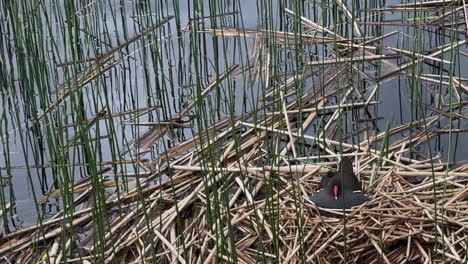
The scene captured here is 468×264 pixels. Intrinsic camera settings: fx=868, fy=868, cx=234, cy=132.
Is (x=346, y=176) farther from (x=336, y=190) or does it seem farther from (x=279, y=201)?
(x=279, y=201)

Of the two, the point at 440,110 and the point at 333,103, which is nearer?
the point at 440,110

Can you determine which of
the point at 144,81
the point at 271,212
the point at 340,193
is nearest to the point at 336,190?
the point at 340,193

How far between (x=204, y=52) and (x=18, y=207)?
1.56 metres

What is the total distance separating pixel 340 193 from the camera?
3066 mm

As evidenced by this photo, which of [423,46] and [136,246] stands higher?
[423,46]

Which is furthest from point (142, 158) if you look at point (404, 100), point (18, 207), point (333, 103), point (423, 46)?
point (423, 46)

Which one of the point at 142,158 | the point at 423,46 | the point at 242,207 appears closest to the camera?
the point at 242,207

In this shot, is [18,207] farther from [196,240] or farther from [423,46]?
[423,46]

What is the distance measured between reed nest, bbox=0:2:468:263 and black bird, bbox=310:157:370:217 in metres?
0.04

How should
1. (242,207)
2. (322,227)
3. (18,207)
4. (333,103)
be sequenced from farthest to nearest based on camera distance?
(333,103), (18,207), (242,207), (322,227)

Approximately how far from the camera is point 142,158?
12.7 ft

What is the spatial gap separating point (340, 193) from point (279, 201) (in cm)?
28

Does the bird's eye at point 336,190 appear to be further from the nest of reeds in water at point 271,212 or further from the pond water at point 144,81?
the pond water at point 144,81

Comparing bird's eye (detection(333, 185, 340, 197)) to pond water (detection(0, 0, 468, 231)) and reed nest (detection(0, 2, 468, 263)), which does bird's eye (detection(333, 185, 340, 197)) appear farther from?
pond water (detection(0, 0, 468, 231))
